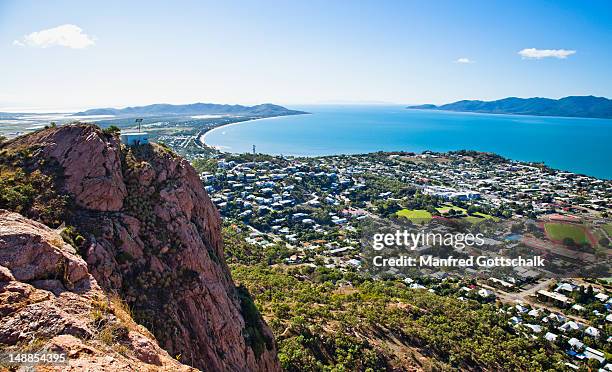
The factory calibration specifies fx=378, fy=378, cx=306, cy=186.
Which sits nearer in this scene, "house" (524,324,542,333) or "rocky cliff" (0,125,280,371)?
"rocky cliff" (0,125,280,371)

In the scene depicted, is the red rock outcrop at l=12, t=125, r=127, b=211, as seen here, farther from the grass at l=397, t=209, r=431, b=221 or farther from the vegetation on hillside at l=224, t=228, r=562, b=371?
the grass at l=397, t=209, r=431, b=221

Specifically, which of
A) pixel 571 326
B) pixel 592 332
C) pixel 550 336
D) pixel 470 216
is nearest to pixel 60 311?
pixel 550 336

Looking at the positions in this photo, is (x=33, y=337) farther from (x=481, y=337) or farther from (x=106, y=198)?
(x=481, y=337)

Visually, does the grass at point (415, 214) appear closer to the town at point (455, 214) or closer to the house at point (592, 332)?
the town at point (455, 214)

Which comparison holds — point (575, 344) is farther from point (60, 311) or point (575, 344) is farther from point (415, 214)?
point (60, 311)

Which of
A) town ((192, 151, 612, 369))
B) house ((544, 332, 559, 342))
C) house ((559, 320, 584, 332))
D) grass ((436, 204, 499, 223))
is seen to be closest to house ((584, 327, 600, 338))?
town ((192, 151, 612, 369))

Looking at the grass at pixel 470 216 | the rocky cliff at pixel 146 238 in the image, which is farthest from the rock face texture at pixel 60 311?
the grass at pixel 470 216

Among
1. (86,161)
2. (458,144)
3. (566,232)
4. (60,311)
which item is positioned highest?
(86,161)
